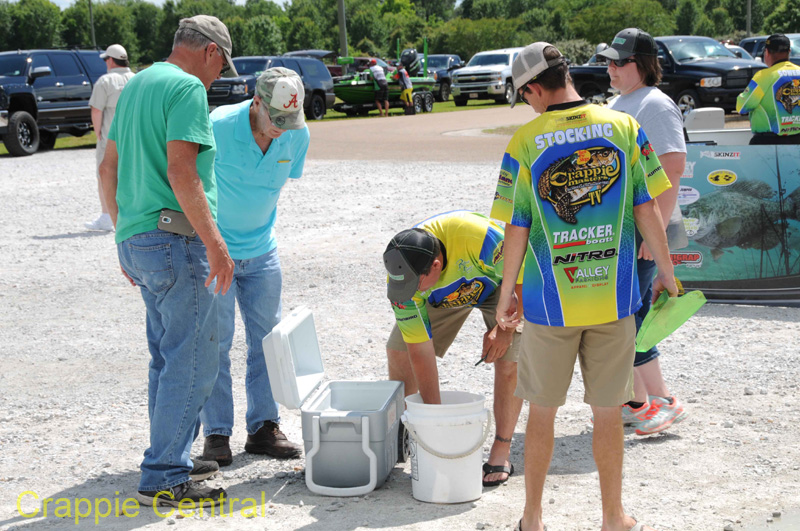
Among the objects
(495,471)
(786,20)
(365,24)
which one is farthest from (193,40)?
(365,24)

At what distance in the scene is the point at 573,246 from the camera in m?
3.22

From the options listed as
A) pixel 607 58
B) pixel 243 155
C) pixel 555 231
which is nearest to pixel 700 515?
pixel 555 231

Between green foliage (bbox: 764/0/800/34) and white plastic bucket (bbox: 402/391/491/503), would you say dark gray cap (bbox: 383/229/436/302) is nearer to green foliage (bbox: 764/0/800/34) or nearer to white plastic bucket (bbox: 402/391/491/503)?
white plastic bucket (bbox: 402/391/491/503)

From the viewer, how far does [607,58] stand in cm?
456

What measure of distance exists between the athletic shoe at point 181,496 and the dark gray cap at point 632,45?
2.89 metres

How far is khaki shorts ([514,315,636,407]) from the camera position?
330 cm

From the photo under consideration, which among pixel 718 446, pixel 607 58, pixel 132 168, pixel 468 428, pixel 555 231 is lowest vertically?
pixel 718 446

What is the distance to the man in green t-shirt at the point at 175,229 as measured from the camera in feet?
11.7

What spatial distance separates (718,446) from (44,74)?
703 inches

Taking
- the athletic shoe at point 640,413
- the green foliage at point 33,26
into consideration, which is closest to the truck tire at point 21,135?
the athletic shoe at point 640,413

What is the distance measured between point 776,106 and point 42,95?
1567 centimetres

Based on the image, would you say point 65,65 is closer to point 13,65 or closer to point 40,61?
point 40,61

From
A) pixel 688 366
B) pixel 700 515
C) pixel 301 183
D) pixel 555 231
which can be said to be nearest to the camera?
pixel 555 231

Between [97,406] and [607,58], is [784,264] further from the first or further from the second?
[97,406]
